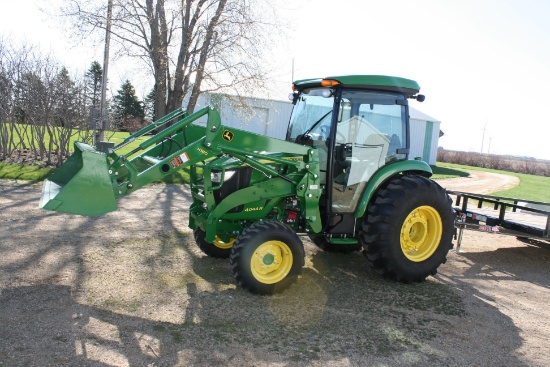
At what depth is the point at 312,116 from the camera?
19.4 feet

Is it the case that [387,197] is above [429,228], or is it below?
above

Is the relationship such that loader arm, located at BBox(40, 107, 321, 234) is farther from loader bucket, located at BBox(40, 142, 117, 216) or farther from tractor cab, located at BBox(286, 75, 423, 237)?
tractor cab, located at BBox(286, 75, 423, 237)

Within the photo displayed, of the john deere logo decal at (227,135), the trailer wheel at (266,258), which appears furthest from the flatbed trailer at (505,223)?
the john deere logo decal at (227,135)

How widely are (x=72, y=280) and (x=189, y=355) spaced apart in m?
2.02

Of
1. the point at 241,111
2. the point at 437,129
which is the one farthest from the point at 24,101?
the point at 437,129

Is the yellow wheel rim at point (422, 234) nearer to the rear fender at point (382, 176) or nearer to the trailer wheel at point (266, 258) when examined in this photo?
the rear fender at point (382, 176)

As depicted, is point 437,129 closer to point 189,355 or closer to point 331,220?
point 331,220

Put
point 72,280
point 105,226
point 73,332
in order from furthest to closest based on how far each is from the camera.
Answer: point 105,226
point 72,280
point 73,332

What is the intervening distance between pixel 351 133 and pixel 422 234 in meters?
1.54

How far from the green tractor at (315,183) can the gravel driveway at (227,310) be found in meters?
0.39

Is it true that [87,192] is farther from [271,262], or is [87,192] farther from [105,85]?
[105,85]

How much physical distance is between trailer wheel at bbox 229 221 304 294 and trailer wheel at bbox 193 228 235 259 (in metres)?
1.16

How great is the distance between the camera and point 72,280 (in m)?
5.04

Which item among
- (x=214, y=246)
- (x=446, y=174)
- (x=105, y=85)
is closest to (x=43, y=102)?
(x=105, y=85)
